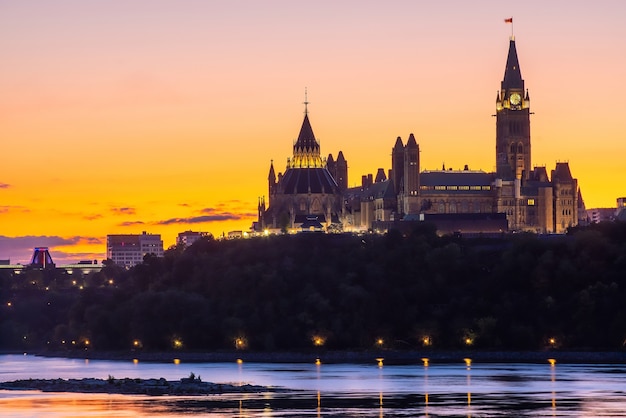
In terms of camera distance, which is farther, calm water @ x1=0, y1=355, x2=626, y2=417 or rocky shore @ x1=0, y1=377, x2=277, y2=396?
rocky shore @ x1=0, y1=377, x2=277, y2=396

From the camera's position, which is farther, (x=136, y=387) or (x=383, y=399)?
(x=136, y=387)

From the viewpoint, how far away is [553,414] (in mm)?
140875

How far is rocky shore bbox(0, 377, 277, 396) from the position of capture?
547 feet

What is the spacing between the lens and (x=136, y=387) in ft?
559

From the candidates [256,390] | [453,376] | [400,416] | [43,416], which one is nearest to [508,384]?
[453,376]

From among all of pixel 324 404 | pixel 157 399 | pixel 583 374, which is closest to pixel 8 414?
pixel 157 399

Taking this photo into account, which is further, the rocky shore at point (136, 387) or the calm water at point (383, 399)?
the rocky shore at point (136, 387)

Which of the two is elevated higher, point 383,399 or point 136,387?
point 136,387

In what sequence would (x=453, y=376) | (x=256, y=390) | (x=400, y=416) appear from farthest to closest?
(x=453, y=376) → (x=256, y=390) → (x=400, y=416)

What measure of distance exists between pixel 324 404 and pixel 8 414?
2852 centimetres

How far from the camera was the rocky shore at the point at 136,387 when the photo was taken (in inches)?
6570

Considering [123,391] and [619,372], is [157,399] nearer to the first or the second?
[123,391]

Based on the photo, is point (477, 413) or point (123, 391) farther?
point (123, 391)

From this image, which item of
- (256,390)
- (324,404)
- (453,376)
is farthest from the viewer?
(453,376)
